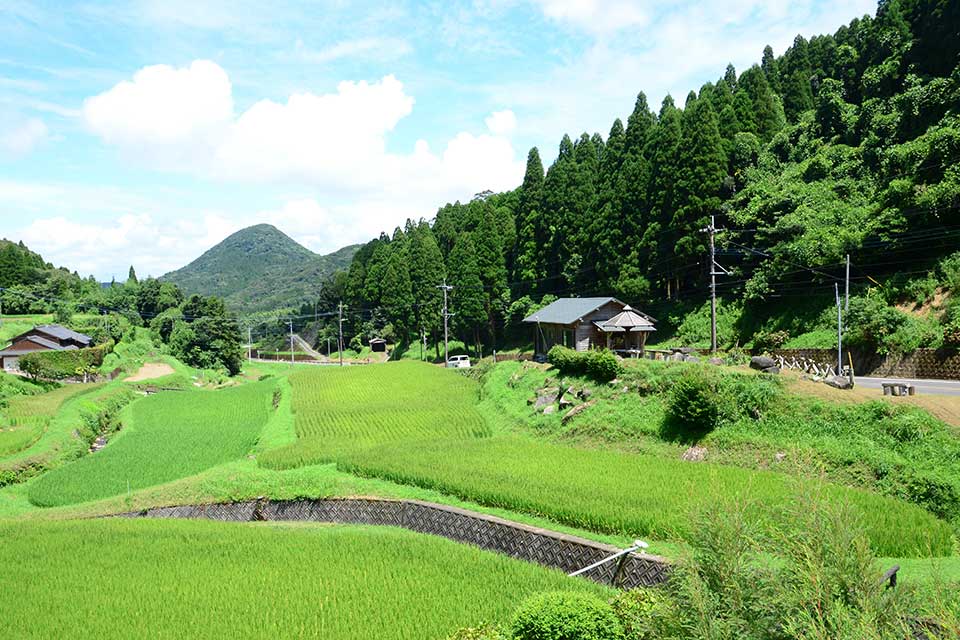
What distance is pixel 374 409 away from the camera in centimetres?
2686

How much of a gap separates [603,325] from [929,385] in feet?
42.4

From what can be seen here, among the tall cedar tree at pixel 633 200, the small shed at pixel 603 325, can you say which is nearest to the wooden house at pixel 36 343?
the small shed at pixel 603 325

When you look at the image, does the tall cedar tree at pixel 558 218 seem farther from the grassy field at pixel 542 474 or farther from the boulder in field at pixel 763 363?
the boulder in field at pixel 763 363

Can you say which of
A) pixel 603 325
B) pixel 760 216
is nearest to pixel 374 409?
pixel 603 325

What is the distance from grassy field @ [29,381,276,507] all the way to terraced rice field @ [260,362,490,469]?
2.36m

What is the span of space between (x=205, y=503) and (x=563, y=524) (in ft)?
32.1

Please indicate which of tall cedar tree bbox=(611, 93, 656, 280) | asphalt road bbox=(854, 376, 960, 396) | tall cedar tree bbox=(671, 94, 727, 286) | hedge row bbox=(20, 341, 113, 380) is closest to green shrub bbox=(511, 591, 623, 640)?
asphalt road bbox=(854, 376, 960, 396)

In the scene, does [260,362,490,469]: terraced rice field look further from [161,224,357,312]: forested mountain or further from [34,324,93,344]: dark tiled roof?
[161,224,357,312]: forested mountain

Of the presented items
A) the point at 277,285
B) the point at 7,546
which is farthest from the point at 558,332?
the point at 277,285

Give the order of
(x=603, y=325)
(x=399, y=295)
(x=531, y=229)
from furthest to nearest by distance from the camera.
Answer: (x=399, y=295)
(x=531, y=229)
(x=603, y=325)

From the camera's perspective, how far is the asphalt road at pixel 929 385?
17348mm

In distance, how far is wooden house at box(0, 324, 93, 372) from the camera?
145ft

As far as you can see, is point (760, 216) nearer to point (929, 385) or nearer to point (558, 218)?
point (558, 218)

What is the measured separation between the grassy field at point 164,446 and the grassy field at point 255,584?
19.0 feet
